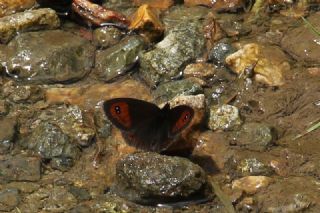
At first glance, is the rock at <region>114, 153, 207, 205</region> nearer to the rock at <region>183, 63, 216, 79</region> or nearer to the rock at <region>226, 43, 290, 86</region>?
the rock at <region>183, 63, 216, 79</region>

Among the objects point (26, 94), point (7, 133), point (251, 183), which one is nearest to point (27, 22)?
point (26, 94)

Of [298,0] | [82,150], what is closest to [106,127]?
[82,150]

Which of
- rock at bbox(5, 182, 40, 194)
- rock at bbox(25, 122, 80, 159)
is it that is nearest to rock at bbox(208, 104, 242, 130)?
rock at bbox(25, 122, 80, 159)

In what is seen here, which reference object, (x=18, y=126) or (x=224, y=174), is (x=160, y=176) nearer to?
(x=224, y=174)

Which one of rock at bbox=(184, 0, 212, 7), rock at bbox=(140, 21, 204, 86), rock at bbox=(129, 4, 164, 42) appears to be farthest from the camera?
rock at bbox=(184, 0, 212, 7)

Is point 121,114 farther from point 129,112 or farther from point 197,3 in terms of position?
point 197,3

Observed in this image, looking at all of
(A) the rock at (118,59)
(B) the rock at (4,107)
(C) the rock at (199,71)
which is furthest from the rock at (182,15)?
(B) the rock at (4,107)

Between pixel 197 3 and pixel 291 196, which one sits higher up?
pixel 197 3
